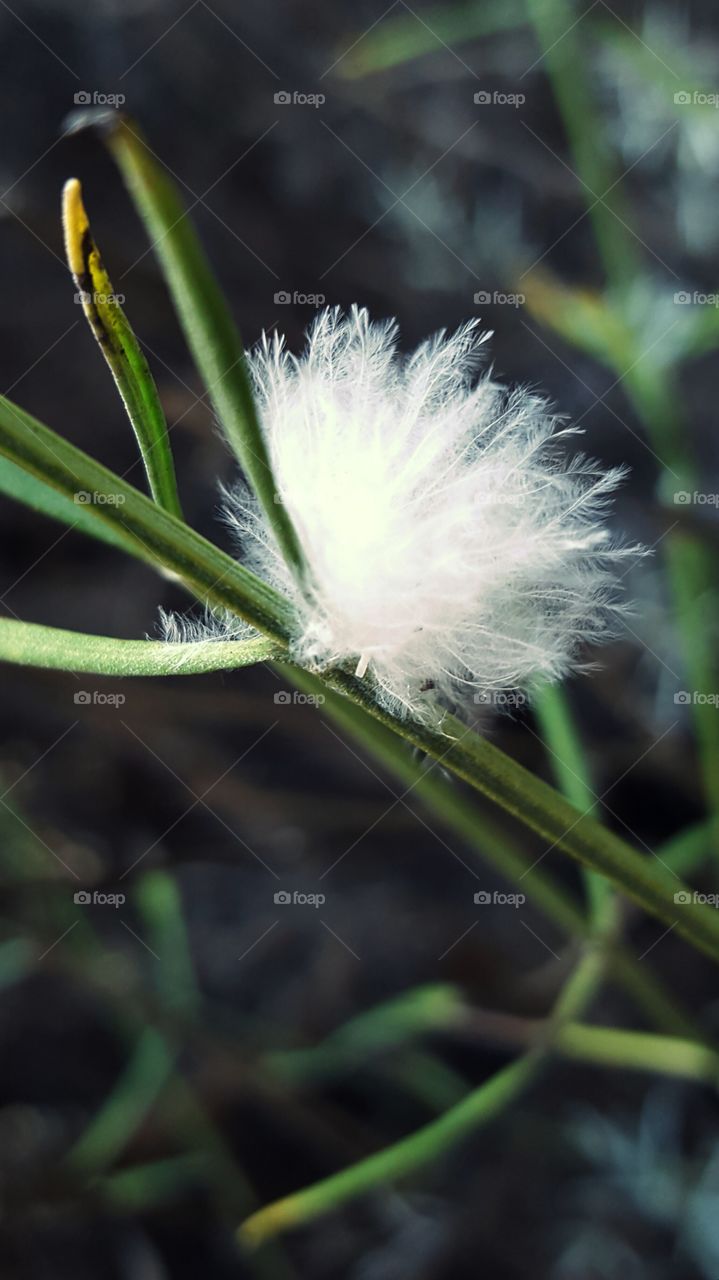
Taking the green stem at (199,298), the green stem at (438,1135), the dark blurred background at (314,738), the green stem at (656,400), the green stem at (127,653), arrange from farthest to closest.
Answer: the dark blurred background at (314,738) < the green stem at (656,400) < the green stem at (438,1135) < the green stem at (127,653) < the green stem at (199,298)

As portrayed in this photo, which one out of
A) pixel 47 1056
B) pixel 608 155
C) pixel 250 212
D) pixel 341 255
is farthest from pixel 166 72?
pixel 47 1056

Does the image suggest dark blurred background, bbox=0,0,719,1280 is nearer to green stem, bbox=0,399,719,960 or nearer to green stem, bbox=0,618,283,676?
green stem, bbox=0,399,719,960

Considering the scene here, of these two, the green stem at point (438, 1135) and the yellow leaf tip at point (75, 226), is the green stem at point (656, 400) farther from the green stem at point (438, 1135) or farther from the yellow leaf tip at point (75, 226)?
the yellow leaf tip at point (75, 226)

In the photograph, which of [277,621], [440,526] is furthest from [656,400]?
[277,621]

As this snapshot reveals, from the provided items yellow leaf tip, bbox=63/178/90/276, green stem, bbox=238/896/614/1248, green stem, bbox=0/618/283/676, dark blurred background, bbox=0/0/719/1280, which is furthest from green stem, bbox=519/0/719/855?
yellow leaf tip, bbox=63/178/90/276

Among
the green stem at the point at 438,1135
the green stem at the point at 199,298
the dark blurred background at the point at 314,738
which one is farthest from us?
the dark blurred background at the point at 314,738

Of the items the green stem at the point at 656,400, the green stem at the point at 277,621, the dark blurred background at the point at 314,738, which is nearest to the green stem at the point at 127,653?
the green stem at the point at 277,621

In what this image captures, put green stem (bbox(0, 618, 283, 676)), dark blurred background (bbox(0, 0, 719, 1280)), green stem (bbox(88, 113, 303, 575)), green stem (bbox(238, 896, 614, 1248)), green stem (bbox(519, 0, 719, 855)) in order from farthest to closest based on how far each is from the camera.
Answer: dark blurred background (bbox(0, 0, 719, 1280)) → green stem (bbox(519, 0, 719, 855)) → green stem (bbox(238, 896, 614, 1248)) → green stem (bbox(0, 618, 283, 676)) → green stem (bbox(88, 113, 303, 575))
